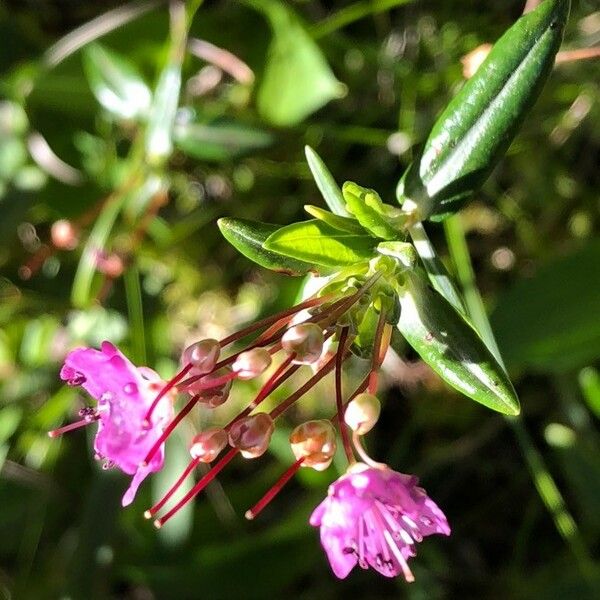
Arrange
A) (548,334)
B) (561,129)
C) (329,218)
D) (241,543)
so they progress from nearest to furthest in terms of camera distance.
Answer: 1. (329,218)
2. (548,334)
3. (561,129)
4. (241,543)

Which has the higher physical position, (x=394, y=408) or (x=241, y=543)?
(x=394, y=408)

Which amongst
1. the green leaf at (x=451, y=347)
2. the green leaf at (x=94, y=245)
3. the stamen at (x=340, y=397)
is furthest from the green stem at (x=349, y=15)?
the stamen at (x=340, y=397)

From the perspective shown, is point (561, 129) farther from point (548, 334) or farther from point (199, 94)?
point (199, 94)

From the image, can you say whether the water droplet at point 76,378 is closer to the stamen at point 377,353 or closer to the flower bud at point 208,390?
the flower bud at point 208,390

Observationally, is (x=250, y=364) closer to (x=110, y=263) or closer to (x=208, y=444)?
(x=208, y=444)

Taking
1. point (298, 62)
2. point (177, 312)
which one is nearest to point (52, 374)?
point (177, 312)

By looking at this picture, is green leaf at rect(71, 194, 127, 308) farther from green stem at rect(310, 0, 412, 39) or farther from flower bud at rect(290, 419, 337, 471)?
flower bud at rect(290, 419, 337, 471)

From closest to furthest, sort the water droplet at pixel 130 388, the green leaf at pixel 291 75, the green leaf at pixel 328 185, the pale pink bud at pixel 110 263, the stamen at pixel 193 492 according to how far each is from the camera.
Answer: the stamen at pixel 193 492 → the water droplet at pixel 130 388 → the green leaf at pixel 328 185 → the green leaf at pixel 291 75 → the pale pink bud at pixel 110 263
